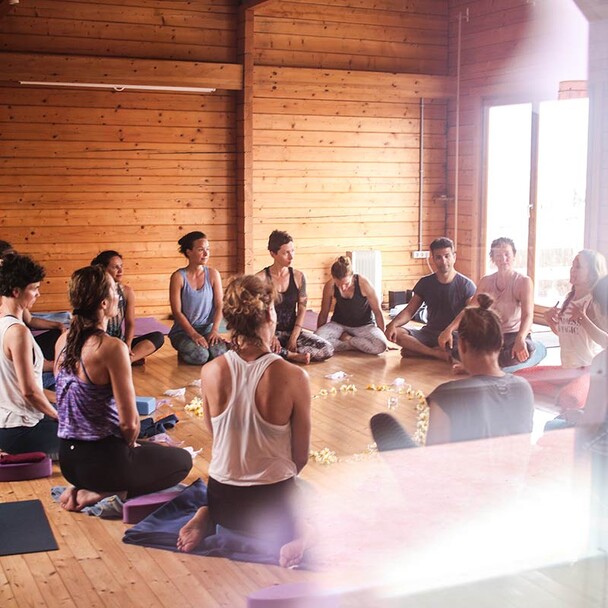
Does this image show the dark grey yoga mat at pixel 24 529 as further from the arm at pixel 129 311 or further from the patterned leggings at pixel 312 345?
the patterned leggings at pixel 312 345

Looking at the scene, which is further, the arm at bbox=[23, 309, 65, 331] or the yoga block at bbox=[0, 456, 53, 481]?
the arm at bbox=[23, 309, 65, 331]

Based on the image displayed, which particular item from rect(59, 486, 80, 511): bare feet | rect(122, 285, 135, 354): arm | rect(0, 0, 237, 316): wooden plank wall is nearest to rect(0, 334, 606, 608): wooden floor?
rect(59, 486, 80, 511): bare feet

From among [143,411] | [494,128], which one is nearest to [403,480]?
[143,411]

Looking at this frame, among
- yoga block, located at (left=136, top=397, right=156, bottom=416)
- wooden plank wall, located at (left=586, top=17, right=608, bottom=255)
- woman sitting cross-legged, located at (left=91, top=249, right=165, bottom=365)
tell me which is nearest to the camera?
wooden plank wall, located at (left=586, top=17, right=608, bottom=255)

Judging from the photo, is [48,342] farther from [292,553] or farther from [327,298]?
[292,553]

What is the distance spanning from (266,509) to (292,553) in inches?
7.1

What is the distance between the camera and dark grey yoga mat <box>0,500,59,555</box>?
9.37 feet

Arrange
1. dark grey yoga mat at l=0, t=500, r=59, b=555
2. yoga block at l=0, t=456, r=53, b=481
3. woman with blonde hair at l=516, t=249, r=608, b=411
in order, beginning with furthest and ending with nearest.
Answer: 1. yoga block at l=0, t=456, r=53, b=481
2. dark grey yoga mat at l=0, t=500, r=59, b=555
3. woman with blonde hair at l=516, t=249, r=608, b=411

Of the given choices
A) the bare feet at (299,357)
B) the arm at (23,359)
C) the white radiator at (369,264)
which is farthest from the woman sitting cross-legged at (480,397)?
the white radiator at (369,264)

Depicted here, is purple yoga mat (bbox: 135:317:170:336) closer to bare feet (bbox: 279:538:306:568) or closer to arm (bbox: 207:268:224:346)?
arm (bbox: 207:268:224:346)

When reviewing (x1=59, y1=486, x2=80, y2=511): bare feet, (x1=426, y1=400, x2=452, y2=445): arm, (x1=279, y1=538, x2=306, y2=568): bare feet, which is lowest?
(x1=59, y1=486, x2=80, y2=511): bare feet

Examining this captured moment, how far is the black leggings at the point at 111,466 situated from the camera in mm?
3219

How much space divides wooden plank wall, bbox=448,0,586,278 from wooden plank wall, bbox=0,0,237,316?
219cm

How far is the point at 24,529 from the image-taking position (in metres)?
3.04
